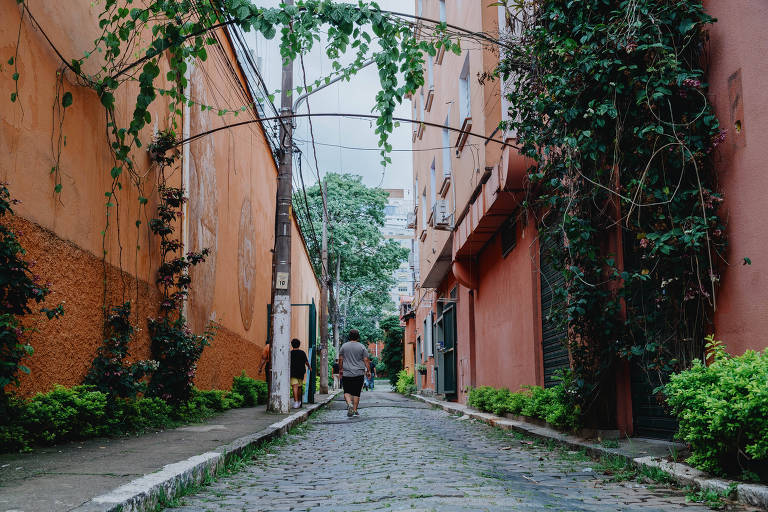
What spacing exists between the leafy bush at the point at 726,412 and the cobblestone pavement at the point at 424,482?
381 mm

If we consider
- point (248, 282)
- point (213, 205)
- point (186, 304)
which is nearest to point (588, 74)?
point (186, 304)

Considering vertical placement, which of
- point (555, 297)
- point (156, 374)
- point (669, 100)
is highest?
point (669, 100)

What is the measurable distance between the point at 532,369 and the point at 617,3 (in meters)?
5.71

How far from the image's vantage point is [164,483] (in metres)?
4.27

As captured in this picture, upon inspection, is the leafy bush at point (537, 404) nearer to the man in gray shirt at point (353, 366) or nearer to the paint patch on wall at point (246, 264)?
the man in gray shirt at point (353, 366)

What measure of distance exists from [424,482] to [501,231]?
341 inches

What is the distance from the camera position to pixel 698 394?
4.54 meters

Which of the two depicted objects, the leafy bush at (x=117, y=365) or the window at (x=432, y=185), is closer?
the leafy bush at (x=117, y=365)

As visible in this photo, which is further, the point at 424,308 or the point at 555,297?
the point at 424,308

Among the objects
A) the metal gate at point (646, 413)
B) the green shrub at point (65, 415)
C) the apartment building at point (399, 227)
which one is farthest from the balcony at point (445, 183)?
the apartment building at point (399, 227)

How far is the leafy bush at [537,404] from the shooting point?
25.1ft

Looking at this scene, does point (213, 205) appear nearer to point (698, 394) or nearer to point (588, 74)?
point (588, 74)

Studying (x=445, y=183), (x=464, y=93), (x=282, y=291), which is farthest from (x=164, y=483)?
(x=445, y=183)

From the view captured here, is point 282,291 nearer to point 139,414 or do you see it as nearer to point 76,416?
point 139,414
